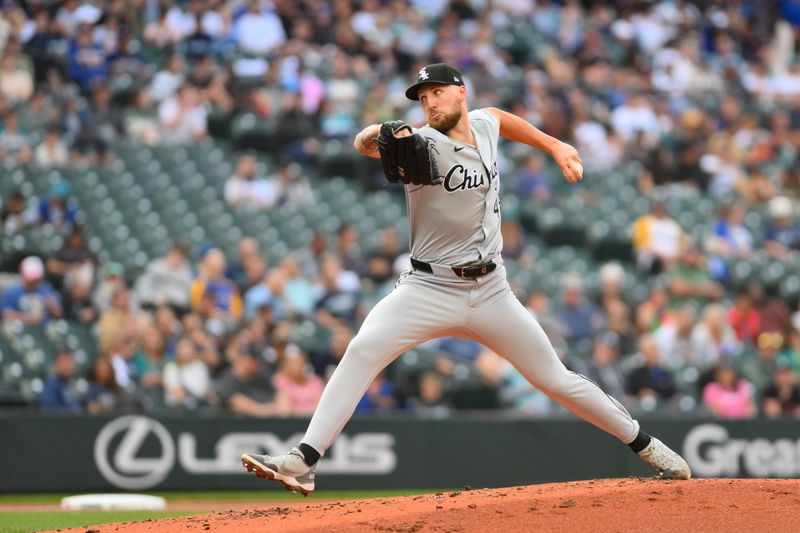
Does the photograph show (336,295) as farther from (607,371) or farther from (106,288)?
(607,371)

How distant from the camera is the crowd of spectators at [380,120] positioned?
11.6 meters

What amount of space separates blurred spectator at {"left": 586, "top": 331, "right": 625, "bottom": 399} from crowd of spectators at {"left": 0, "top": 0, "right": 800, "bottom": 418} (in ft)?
0.07

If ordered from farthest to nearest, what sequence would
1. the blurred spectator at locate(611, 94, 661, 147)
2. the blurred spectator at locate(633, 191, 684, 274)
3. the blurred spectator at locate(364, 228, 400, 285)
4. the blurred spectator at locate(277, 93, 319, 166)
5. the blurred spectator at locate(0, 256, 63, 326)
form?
the blurred spectator at locate(611, 94, 661, 147) → the blurred spectator at locate(277, 93, 319, 166) → the blurred spectator at locate(633, 191, 684, 274) → the blurred spectator at locate(364, 228, 400, 285) → the blurred spectator at locate(0, 256, 63, 326)

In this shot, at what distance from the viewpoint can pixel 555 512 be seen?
17.7 ft

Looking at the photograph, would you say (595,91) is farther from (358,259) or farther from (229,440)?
(229,440)

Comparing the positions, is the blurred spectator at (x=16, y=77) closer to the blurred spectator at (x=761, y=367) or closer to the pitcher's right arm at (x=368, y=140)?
the blurred spectator at (x=761, y=367)

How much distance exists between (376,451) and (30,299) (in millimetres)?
3509

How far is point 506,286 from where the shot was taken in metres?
5.81

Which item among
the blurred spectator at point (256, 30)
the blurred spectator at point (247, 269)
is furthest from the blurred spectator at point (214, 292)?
the blurred spectator at point (256, 30)

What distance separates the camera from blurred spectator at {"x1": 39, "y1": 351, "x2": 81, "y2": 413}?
10750mm

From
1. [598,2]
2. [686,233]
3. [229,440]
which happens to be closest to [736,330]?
[686,233]

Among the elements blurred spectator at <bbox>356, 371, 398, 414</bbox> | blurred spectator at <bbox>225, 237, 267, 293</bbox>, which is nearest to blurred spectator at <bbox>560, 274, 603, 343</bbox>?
blurred spectator at <bbox>356, 371, 398, 414</bbox>

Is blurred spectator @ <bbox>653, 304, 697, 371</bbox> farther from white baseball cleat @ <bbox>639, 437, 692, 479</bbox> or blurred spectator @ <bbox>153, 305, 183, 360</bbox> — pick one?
white baseball cleat @ <bbox>639, 437, 692, 479</bbox>

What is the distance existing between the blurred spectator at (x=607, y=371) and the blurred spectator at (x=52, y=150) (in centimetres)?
628
